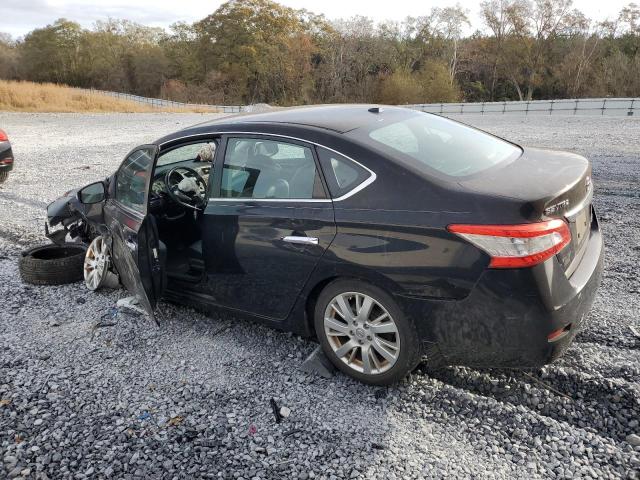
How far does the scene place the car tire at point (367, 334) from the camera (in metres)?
3.10

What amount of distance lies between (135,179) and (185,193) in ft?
1.38

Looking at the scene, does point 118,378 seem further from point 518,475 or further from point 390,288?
point 518,475

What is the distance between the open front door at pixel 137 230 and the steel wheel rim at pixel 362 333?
141 centimetres

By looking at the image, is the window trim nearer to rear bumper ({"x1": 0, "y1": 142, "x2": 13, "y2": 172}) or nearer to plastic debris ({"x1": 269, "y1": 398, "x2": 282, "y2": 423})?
plastic debris ({"x1": 269, "y1": 398, "x2": 282, "y2": 423})

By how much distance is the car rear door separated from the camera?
3354 mm

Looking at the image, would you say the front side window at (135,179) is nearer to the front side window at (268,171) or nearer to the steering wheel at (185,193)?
the steering wheel at (185,193)

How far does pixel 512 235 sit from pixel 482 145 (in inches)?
49.3

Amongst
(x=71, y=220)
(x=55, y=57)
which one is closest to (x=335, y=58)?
(x=55, y=57)

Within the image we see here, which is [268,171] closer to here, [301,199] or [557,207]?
[301,199]

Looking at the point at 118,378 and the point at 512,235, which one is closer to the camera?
the point at 512,235

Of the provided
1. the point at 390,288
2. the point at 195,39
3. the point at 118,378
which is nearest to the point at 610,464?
the point at 390,288

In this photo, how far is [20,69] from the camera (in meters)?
76.1

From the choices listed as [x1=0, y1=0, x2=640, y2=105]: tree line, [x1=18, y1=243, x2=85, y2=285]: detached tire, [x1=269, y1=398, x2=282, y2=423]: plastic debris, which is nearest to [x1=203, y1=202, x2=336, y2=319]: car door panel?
[x1=269, y1=398, x2=282, y2=423]: plastic debris

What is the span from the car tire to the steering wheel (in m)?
1.36
